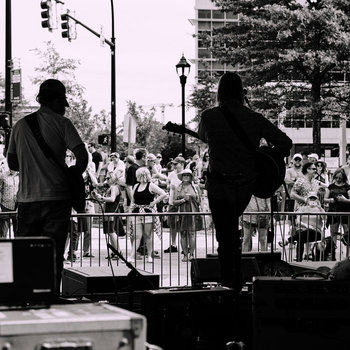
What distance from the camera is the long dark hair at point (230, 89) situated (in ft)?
22.7

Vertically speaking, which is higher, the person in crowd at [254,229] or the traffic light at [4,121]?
the traffic light at [4,121]

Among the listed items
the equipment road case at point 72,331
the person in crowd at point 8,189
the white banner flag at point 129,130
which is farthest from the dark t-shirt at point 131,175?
the equipment road case at point 72,331

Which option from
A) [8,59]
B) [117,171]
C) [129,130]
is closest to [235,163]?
[117,171]

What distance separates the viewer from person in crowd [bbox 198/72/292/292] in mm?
6734

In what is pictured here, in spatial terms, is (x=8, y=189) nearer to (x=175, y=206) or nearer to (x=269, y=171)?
(x=175, y=206)

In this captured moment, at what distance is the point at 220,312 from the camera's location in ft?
18.8

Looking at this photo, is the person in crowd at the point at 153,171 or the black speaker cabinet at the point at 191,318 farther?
the person in crowd at the point at 153,171

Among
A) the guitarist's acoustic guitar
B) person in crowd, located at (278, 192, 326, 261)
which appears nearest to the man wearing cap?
the guitarist's acoustic guitar

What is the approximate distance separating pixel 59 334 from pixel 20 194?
3735mm

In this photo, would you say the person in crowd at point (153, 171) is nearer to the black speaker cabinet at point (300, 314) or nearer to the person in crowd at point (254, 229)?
the person in crowd at point (254, 229)

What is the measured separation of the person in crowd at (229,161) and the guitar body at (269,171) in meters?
0.05

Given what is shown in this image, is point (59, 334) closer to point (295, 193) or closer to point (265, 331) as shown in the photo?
point (265, 331)

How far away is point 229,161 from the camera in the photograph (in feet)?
22.3

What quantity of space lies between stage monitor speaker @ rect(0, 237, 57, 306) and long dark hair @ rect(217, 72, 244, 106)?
11.0 feet
